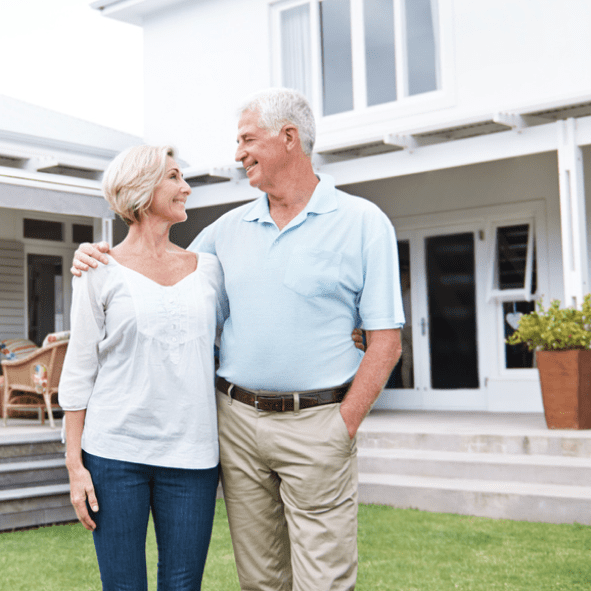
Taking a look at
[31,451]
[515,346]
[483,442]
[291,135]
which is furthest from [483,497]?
[291,135]

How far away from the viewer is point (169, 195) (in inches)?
84.7

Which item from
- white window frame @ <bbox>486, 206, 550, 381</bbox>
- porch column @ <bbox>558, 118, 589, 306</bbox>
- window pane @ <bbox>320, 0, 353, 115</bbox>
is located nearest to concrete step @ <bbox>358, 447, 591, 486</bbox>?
porch column @ <bbox>558, 118, 589, 306</bbox>

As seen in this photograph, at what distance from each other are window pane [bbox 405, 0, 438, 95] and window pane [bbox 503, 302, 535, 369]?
249 cm

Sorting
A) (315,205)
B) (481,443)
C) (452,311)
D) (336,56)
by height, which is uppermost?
(336,56)

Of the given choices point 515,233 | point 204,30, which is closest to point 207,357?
point 515,233

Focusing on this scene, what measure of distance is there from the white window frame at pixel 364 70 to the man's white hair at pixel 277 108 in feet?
20.6

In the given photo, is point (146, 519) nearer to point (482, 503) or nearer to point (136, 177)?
point (136, 177)

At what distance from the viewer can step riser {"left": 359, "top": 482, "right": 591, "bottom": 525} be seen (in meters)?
4.86

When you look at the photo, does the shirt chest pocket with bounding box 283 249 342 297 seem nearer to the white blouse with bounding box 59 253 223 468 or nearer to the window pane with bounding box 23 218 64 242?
the white blouse with bounding box 59 253 223 468

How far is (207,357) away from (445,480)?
3880 millimetres

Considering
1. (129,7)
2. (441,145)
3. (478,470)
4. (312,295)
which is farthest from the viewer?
(129,7)

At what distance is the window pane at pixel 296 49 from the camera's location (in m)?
9.27

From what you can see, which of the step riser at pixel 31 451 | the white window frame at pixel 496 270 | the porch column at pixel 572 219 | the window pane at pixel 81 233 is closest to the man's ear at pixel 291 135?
the step riser at pixel 31 451

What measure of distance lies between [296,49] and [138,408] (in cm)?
807
